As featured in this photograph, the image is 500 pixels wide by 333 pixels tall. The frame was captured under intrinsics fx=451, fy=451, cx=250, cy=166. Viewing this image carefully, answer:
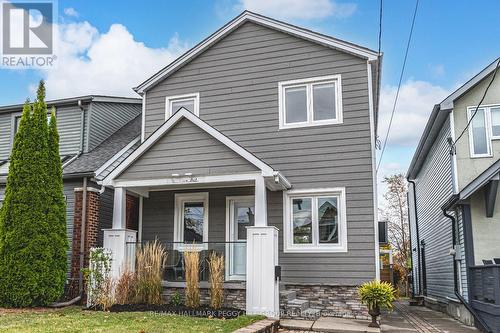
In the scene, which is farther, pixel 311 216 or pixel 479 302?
pixel 311 216

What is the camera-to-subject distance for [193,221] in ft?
Answer: 37.0

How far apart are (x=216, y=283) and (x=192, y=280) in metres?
0.48

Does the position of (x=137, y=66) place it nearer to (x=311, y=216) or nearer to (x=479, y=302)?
(x=311, y=216)

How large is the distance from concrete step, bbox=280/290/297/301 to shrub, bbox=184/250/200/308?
68.0 inches

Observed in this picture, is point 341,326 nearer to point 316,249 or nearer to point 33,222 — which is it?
point 316,249

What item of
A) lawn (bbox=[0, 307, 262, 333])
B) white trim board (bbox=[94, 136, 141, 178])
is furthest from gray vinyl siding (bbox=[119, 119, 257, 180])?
lawn (bbox=[0, 307, 262, 333])

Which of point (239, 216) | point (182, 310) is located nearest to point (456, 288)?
point (239, 216)

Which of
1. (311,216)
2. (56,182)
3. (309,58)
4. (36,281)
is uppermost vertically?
(309,58)

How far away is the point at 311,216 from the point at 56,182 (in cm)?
586

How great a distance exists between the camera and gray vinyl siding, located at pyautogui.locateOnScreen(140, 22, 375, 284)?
9.75 metres

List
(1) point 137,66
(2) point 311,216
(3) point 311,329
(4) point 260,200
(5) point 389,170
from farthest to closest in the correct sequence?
(5) point 389,170
(1) point 137,66
(2) point 311,216
(4) point 260,200
(3) point 311,329

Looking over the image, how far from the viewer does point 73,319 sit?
748cm

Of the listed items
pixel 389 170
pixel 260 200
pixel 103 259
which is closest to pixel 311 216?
pixel 260 200

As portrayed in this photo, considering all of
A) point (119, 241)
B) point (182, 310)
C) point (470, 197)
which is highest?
point (470, 197)
